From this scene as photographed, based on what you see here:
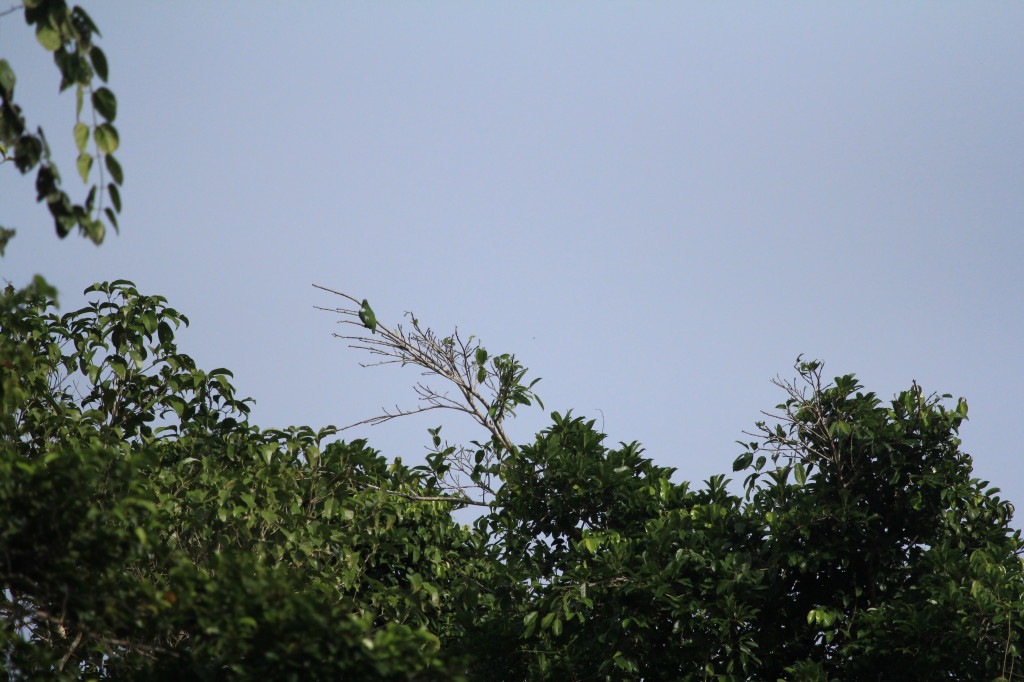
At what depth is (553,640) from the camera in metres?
8.12

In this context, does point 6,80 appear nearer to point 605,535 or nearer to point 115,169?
point 115,169

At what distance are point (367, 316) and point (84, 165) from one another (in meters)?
4.91

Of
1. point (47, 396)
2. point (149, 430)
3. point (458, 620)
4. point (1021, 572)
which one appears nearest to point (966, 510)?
point (1021, 572)

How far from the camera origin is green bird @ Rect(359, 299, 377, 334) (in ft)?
30.7

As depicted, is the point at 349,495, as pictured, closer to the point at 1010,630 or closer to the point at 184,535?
the point at 184,535

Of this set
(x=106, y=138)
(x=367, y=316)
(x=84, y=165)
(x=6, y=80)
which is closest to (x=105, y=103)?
(x=106, y=138)

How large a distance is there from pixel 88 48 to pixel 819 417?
252 inches

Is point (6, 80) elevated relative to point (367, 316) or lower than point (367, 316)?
lower

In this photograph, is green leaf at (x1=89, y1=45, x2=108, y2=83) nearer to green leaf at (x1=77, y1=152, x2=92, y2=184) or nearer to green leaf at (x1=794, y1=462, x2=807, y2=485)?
green leaf at (x1=77, y1=152, x2=92, y2=184)

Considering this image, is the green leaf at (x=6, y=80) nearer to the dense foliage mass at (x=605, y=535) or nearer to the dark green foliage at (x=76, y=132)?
the dark green foliage at (x=76, y=132)

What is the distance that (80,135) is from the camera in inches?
179

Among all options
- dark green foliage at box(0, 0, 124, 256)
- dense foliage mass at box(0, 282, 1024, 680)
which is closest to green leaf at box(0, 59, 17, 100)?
dark green foliage at box(0, 0, 124, 256)

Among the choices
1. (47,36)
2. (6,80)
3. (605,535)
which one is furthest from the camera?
(605,535)

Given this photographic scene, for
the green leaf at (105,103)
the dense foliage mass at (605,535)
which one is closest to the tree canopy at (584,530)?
the dense foliage mass at (605,535)
